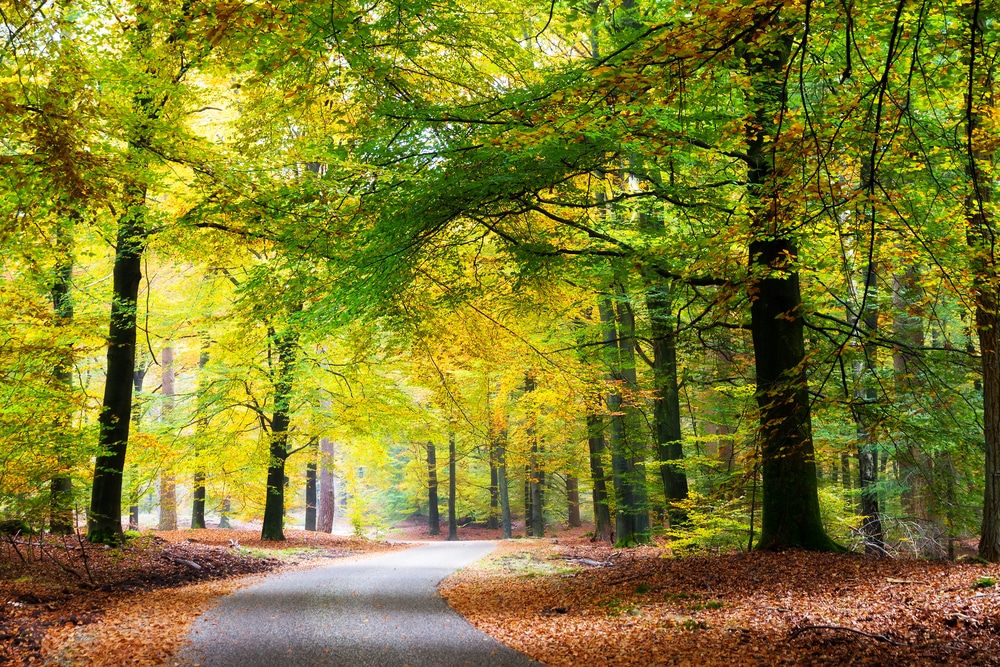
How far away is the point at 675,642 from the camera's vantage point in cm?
631

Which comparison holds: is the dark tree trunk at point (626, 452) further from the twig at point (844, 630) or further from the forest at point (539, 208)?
the twig at point (844, 630)

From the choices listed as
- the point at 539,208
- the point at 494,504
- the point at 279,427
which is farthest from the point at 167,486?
the point at 494,504

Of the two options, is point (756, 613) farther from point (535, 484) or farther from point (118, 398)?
point (535, 484)

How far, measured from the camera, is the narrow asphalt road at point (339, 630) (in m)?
6.23

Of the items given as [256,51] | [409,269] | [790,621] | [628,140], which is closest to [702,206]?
[628,140]

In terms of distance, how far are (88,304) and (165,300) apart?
16.4 feet

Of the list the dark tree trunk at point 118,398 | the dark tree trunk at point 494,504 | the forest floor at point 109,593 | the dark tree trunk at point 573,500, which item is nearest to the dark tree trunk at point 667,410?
the forest floor at point 109,593

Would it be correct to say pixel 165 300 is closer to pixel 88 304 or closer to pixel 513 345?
pixel 88 304

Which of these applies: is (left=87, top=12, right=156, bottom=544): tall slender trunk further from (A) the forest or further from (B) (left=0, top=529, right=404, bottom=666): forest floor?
(B) (left=0, top=529, right=404, bottom=666): forest floor

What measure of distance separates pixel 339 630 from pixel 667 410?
8.91 m

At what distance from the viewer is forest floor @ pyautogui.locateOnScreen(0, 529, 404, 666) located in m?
6.30

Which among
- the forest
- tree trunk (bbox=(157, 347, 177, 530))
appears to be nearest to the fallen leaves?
the forest

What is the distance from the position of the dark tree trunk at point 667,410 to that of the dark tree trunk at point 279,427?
7.27m

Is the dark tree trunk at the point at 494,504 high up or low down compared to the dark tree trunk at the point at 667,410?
down
